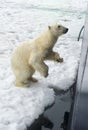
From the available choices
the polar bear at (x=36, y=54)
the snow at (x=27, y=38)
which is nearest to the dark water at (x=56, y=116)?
the snow at (x=27, y=38)

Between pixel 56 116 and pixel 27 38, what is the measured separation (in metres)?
3.22

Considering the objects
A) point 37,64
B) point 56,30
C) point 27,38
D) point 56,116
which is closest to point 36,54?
point 37,64

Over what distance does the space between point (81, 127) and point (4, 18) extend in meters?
7.26

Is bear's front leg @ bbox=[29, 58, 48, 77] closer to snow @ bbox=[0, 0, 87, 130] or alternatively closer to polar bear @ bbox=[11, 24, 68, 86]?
polar bear @ bbox=[11, 24, 68, 86]

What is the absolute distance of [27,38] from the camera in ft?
24.1

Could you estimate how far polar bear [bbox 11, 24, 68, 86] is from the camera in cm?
451

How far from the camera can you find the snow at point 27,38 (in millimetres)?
4207

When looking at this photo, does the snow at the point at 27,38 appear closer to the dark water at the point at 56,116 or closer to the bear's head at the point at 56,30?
the dark water at the point at 56,116

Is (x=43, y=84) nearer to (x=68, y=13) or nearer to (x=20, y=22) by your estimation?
(x=20, y=22)

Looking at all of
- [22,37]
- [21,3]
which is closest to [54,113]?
[22,37]

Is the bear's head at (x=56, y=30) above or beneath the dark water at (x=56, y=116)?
above

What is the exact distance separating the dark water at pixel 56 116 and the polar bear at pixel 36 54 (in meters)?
0.38

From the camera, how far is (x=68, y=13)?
9680mm

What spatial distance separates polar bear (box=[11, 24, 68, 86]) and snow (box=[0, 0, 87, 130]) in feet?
0.72
